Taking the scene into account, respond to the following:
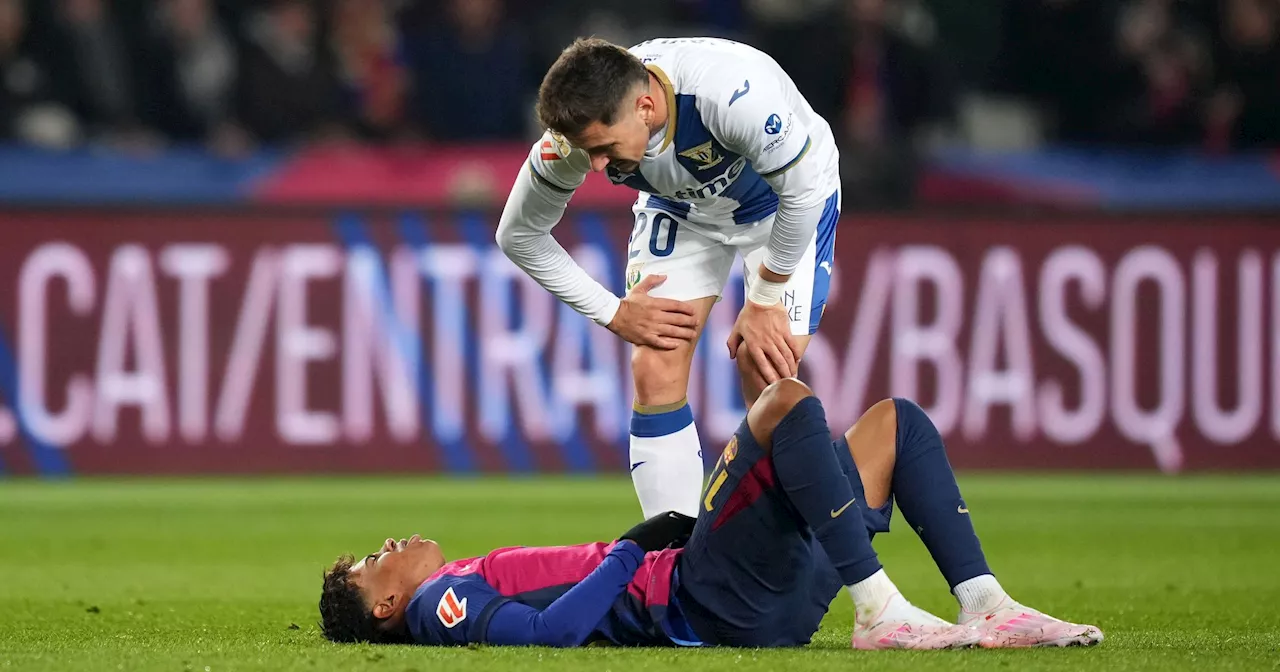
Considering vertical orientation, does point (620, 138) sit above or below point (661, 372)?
above

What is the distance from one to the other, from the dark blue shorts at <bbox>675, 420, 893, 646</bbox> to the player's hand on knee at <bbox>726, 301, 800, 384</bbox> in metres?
0.91

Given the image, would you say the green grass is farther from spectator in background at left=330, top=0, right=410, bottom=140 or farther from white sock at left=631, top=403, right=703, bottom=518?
spectator in background at left=330, top=0, right=410, bottom=140

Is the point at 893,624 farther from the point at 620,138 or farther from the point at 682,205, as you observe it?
the point at 682,205

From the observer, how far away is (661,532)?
464 centimetres

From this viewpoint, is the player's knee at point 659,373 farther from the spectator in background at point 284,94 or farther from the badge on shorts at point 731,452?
the spectator in background at point 284,94

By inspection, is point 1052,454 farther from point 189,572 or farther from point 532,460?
point 189,572

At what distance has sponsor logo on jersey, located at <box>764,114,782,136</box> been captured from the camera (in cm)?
535

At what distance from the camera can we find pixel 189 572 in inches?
281

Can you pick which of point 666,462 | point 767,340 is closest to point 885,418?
point 767,340

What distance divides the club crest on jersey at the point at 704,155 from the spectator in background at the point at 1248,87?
8.45 m

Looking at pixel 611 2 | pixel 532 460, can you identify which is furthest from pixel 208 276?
pixel 611 2

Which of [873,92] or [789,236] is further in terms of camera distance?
[873,92]

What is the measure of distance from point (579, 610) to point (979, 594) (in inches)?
39.7

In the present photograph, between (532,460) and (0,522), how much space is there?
10.8 feet
